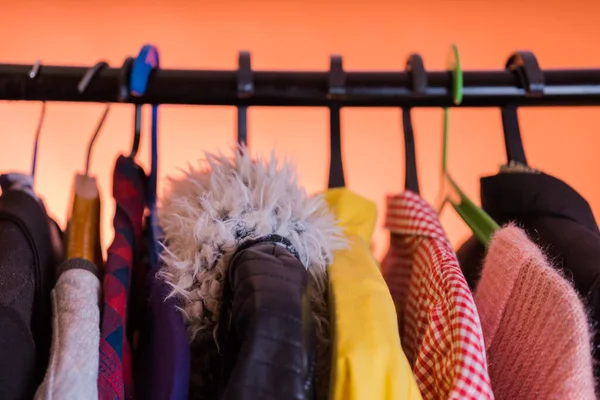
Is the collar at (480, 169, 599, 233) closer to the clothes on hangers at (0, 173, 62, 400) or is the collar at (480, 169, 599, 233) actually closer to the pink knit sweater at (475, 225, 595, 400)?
the pink knit sweater at (475, 225, 595, 400)

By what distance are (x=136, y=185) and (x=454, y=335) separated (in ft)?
0.99

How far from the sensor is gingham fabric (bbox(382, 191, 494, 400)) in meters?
0.38

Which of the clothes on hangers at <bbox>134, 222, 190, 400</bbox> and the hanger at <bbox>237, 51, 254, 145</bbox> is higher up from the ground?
the hanger at <bbox>237, 51, 254, 145</bbox>

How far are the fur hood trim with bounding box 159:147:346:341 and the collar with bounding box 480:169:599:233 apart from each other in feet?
0.51

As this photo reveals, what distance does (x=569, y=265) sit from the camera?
41 cm

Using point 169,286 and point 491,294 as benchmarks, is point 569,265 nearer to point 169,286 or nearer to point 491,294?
point 491,294

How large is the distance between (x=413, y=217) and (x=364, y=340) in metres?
0.18

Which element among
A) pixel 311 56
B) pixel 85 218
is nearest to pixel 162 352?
pixel 85 218

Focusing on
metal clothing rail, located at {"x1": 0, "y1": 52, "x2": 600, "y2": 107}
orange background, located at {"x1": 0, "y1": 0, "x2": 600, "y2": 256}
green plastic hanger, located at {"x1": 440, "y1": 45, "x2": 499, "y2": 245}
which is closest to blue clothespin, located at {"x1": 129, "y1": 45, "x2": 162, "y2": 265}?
metal clothing rail, located at {"x1": 0, "y1": 52, "x2": 600, "y2": 107}

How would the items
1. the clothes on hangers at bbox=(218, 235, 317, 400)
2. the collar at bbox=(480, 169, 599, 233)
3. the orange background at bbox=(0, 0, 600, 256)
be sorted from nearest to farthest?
1. the clothes on hangers at bbox=(218, 235, 317, 400)
2. the collar at bbox=(480, 169, 599, 233)
3. the orange background at bbox=(0, 0, 600, 256)

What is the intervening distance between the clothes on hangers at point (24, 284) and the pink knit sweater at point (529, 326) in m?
0.32

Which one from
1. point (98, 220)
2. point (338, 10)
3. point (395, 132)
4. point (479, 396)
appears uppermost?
point (338, 10)

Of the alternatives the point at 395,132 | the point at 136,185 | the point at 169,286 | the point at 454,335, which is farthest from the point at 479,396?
the point at 395,132

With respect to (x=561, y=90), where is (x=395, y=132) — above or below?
above
